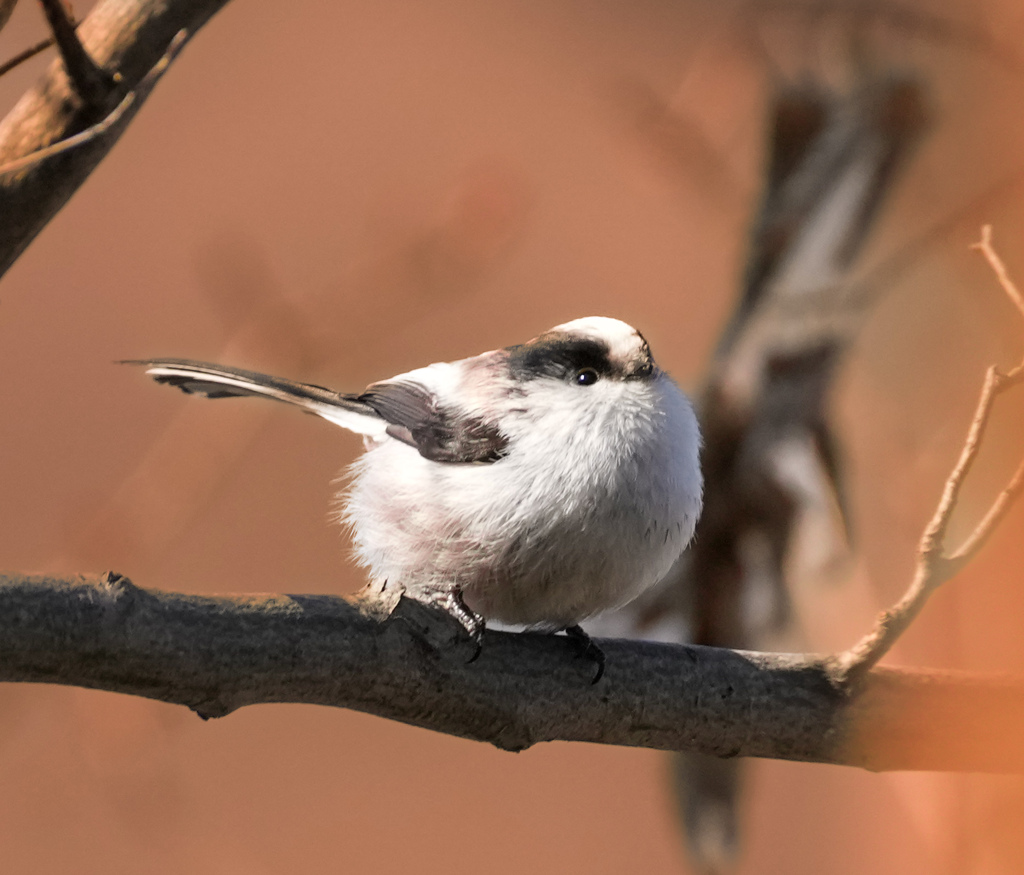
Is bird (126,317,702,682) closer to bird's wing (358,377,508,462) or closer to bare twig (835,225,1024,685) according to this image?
bird's wing (358,377,508,462)

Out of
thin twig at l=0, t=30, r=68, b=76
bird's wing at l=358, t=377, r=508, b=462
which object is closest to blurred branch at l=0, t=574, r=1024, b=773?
bird's wing at l=358, t=377, r=508, b=462

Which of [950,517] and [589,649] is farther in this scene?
[589,649]

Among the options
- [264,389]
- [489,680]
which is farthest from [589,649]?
[264,389]

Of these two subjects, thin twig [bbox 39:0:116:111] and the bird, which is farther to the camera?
the bird

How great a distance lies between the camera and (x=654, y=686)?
77 cm

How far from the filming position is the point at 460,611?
2.60 feet

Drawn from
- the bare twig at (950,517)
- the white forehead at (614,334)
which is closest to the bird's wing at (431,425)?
the white forehead at (614,334)

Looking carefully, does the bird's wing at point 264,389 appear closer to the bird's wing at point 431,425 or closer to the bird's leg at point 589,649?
the bird's wing at point 431,425

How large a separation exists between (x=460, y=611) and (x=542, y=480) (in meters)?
0.14

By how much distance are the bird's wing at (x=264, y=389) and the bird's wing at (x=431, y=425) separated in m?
0.02

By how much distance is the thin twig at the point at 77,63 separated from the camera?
1.77ft

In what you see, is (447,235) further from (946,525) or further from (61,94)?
(946,525)

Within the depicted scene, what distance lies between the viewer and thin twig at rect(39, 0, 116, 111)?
1.77 ft

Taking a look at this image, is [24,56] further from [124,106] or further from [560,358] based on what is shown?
[560,358]
